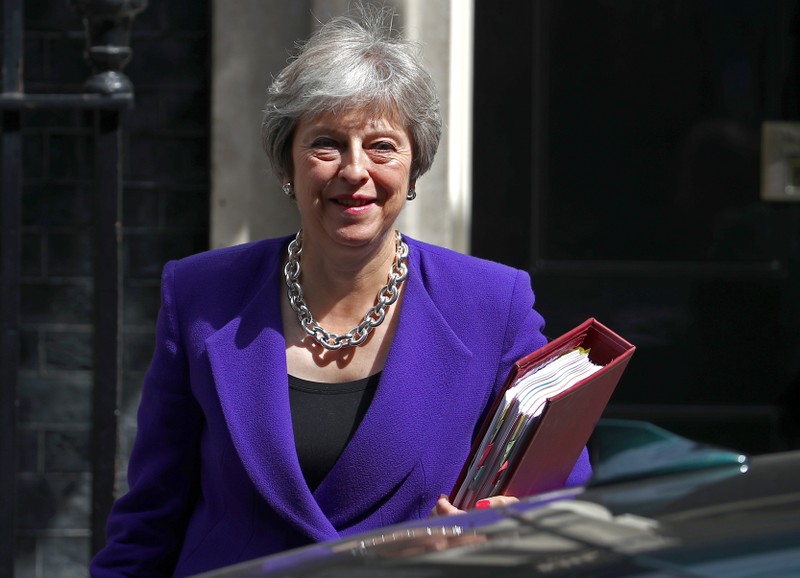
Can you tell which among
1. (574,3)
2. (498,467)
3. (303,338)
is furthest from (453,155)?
(498,467)

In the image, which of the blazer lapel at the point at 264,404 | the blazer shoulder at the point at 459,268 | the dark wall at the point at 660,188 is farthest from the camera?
the dark wall at the point at 660,188

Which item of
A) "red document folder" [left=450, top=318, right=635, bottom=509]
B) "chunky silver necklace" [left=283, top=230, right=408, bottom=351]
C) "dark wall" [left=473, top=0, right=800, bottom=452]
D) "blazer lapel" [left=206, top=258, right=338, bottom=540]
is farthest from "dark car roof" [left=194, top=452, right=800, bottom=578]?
"dark wall" [left=473, top=0, right=800, bottom=452]

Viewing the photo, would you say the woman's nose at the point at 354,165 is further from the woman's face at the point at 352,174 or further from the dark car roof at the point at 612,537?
the dark car roof at the point at 612,537

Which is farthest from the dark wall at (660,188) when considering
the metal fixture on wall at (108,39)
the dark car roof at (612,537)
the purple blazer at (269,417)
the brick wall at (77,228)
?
the dark car roof at (612,537)

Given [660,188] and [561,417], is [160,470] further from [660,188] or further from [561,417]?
[660,188]

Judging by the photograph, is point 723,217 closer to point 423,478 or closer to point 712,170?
point 712,170

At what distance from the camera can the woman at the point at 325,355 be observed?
8.35 ft

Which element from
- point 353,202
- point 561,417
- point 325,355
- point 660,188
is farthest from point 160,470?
point 660,188

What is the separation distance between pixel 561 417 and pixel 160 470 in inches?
31.8

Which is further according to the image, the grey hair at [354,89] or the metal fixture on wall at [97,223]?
the metal fixture on wall at [97,223]

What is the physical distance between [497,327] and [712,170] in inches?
90.9

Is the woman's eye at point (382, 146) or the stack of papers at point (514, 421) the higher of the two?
the woman's eye at point (382, 146)

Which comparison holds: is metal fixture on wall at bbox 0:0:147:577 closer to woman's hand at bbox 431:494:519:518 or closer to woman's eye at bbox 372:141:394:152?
woman's eye at bbox 372:141:394:152

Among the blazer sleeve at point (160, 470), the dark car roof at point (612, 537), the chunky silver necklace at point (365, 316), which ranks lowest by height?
the blazer sleeve at point (160, 470)
